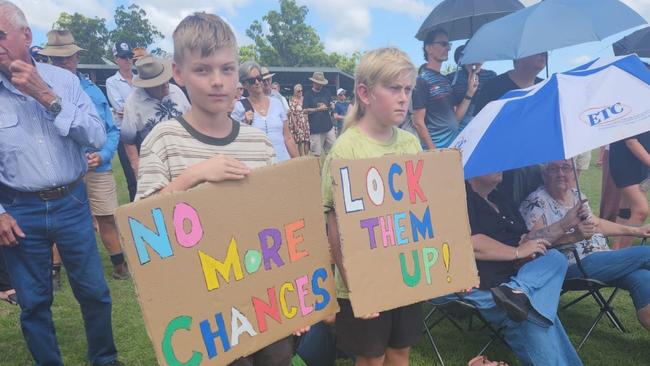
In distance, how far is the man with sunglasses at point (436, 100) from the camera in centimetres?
420

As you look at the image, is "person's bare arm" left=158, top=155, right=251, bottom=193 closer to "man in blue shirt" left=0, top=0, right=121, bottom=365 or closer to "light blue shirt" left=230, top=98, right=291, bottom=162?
"man in blue shirt" left=0, top=0, right=121, bottom=365

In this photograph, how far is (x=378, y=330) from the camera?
2.06 metres

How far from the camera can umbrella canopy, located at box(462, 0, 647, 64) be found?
3219mm

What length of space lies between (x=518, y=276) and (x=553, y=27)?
1.83 m

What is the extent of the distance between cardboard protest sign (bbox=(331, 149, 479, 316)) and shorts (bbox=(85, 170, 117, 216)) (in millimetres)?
3300

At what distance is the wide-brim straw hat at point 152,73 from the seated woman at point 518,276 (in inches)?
98.7

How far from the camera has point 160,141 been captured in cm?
165

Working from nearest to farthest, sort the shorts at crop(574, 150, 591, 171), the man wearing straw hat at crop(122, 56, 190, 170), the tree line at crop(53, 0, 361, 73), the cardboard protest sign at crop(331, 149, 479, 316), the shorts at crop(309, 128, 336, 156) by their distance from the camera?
the cardboard protest sign at crop(331, 149, 479, 316)
the shorts at crop(574, 150, 591, 171)
the man wearing straw hat at crop(122, 56, 190, 170)
the shorts at crop(309, 128, 336, 156)
the tree line at crop(53, 0, 361, 73)

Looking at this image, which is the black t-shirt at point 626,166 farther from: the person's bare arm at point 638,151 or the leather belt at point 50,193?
the leather belt at point 50,193

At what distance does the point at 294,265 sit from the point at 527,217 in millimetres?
2131

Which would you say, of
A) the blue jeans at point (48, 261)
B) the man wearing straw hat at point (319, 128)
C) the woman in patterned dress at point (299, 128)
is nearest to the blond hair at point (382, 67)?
the blue jeans at point (48, 261)

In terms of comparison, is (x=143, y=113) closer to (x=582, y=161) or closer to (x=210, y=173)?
(x=210, y=173)

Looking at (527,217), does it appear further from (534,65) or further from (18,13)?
(18,13)

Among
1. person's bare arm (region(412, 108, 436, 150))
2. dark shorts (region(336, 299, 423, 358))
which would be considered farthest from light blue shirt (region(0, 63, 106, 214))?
person's bare arm (region(412, 108, 436, 150))
